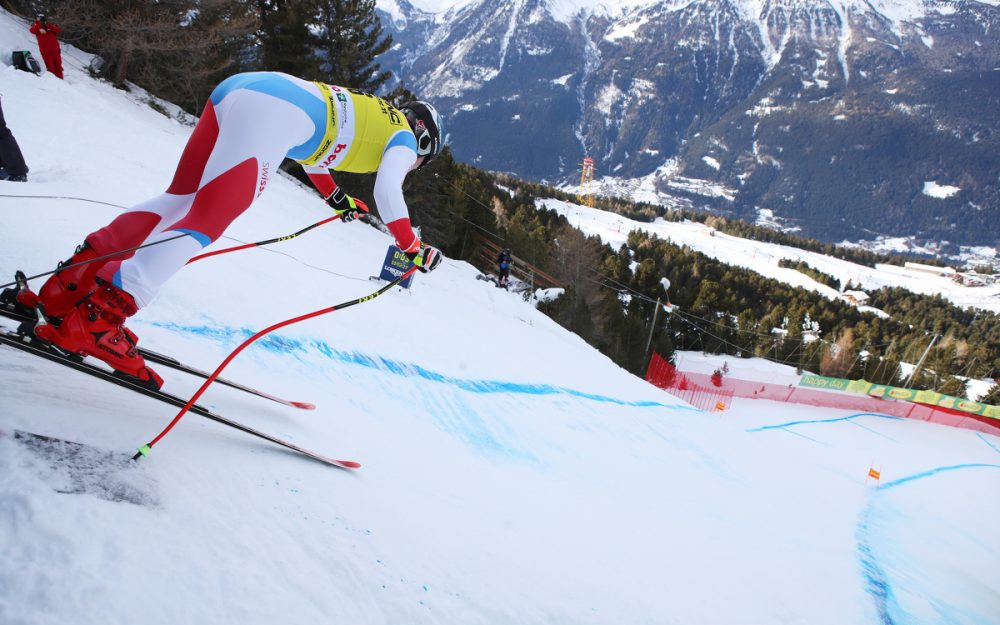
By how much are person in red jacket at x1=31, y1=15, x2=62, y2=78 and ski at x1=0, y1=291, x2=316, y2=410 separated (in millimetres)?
10853

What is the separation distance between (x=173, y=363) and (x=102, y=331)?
519mm

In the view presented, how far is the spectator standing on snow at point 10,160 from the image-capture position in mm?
4609

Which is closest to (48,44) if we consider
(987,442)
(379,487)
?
(379,487)

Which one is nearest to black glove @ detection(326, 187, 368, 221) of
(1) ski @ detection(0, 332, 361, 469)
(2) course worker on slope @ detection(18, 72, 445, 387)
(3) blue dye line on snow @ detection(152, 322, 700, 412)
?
(2) course worker on slope @ detection(18, 72, 445, 387)

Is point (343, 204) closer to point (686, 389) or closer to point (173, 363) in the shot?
point (173, 363)

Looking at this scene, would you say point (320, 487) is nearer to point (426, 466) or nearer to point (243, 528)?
point (243, 528)

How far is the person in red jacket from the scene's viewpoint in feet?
31.1

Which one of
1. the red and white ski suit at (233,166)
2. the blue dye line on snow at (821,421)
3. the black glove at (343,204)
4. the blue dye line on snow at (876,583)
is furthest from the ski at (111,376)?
the blue dye line on snow at (821,421)

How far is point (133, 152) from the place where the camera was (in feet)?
25.6

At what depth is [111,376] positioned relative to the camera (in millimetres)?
1898

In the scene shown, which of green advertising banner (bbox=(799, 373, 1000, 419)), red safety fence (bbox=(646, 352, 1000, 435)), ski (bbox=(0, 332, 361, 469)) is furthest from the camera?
green advertising banner (bbox=(799, 373, 1000, 419))

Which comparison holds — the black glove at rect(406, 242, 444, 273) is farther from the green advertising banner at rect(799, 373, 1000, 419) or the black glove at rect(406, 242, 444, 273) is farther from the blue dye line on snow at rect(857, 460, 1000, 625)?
the green advertising banner at rect(799, 373, 1000, 419)

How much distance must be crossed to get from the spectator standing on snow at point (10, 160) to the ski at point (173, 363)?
3.71 metres

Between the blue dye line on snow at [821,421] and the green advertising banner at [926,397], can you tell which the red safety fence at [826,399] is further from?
the blue dye line on snow at [821,421]
